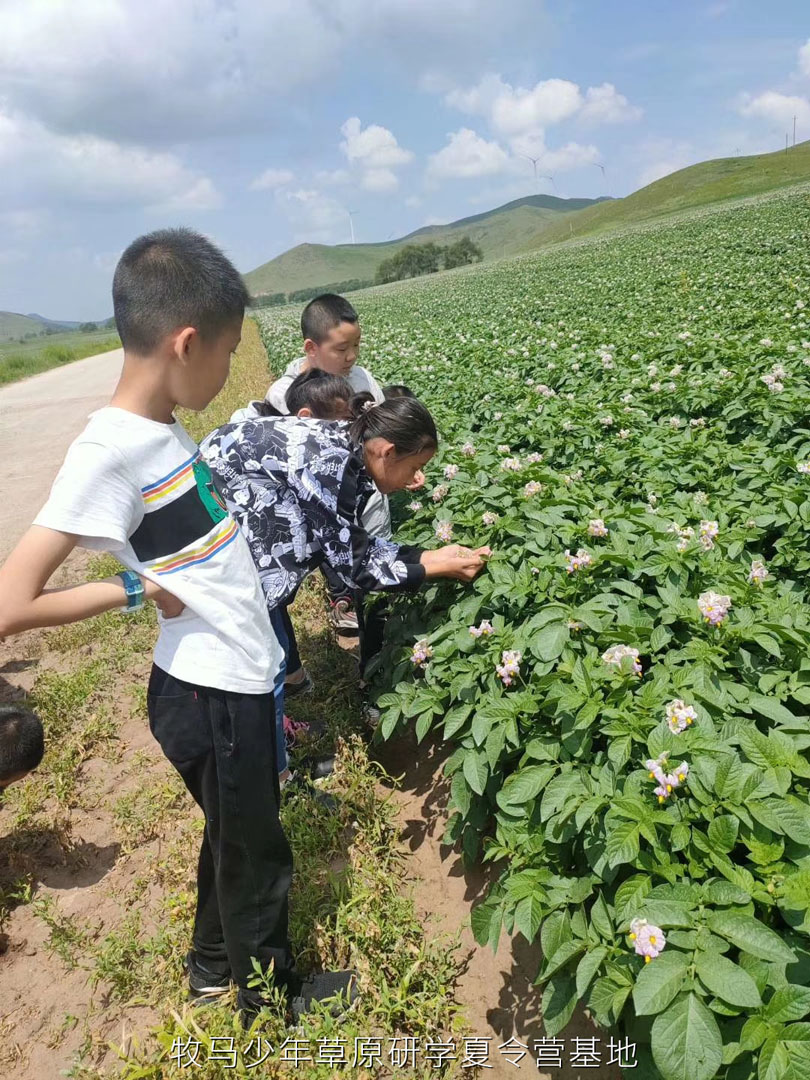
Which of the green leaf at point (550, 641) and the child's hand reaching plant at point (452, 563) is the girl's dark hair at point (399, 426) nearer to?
the child's hand reaching plant at point (452, 563)

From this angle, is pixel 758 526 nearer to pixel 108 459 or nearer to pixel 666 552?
pixel 666 552

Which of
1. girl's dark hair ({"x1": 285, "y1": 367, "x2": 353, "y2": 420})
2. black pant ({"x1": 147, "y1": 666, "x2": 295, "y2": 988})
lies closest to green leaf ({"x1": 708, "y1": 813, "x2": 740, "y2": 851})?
black pant ({"x1": 147, "y1": 666, "x2": 295, "y2": 988})

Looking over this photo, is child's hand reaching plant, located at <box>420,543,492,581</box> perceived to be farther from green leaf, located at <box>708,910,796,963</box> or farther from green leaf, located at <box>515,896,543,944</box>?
green leaf, located at <box>708,910,796,963</box>

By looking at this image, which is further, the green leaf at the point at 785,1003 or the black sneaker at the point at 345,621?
the black sneaker at the point at 345,621

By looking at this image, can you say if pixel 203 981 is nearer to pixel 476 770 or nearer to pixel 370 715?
pixel 476 770

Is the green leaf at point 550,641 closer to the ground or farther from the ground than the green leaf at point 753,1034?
farther from the ground

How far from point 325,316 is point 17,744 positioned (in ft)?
8.17

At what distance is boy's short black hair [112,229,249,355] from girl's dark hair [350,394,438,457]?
0.88m

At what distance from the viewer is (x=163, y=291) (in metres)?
1.35

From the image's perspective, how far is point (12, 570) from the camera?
1.18 meters

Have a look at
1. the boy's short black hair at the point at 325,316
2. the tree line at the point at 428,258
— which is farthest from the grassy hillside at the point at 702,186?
the boy's short black hair at the point at 325,316

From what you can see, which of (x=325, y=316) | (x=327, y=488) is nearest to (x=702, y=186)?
(x=325, y=316)

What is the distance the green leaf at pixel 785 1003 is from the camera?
1123 millimetres

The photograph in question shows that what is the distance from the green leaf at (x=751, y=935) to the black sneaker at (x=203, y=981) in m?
1.55
